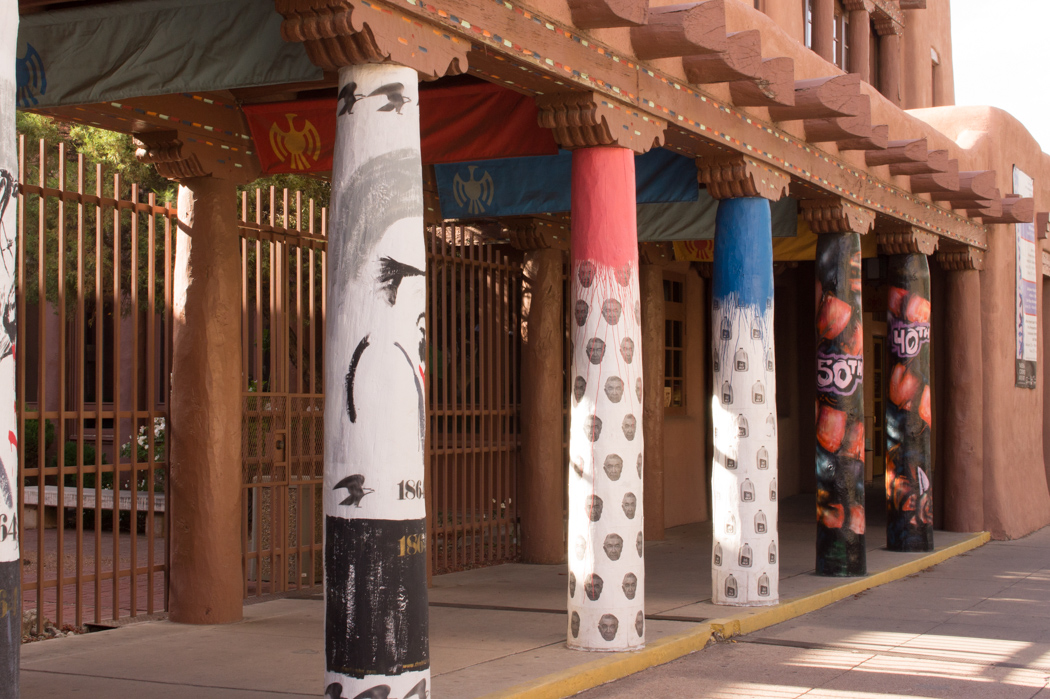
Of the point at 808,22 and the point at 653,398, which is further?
the point at 808,22

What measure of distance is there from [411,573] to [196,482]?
10.6 ft

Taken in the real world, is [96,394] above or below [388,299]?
below

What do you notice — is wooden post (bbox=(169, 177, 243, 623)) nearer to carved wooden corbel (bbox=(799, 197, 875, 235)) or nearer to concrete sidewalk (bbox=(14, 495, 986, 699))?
concrete sidewalk (bbox=(14, 495, 986, 699))

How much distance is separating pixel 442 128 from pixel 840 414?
496cm

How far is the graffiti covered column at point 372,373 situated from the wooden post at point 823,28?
9.76 metres

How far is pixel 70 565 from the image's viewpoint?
12508 millimetres

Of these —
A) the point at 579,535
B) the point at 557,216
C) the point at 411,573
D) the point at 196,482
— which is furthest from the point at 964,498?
the point at 411,573

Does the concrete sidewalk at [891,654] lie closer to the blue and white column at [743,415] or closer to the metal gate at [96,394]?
the blue and white column at [743,415]

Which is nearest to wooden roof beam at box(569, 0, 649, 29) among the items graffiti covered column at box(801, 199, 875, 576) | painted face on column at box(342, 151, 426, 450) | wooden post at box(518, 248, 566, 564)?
painted face on column at box(342, 151, 426, 450)

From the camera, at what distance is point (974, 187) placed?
12328 millimetres

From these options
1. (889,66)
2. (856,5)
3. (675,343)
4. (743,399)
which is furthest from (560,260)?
(889,66)

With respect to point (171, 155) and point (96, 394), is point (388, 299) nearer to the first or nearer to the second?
point (96, 394)

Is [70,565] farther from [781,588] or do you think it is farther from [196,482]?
[781,588]

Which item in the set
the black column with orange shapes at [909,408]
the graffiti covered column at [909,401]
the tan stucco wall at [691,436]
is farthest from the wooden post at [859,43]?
the black column with orange shapes at [909,408]
